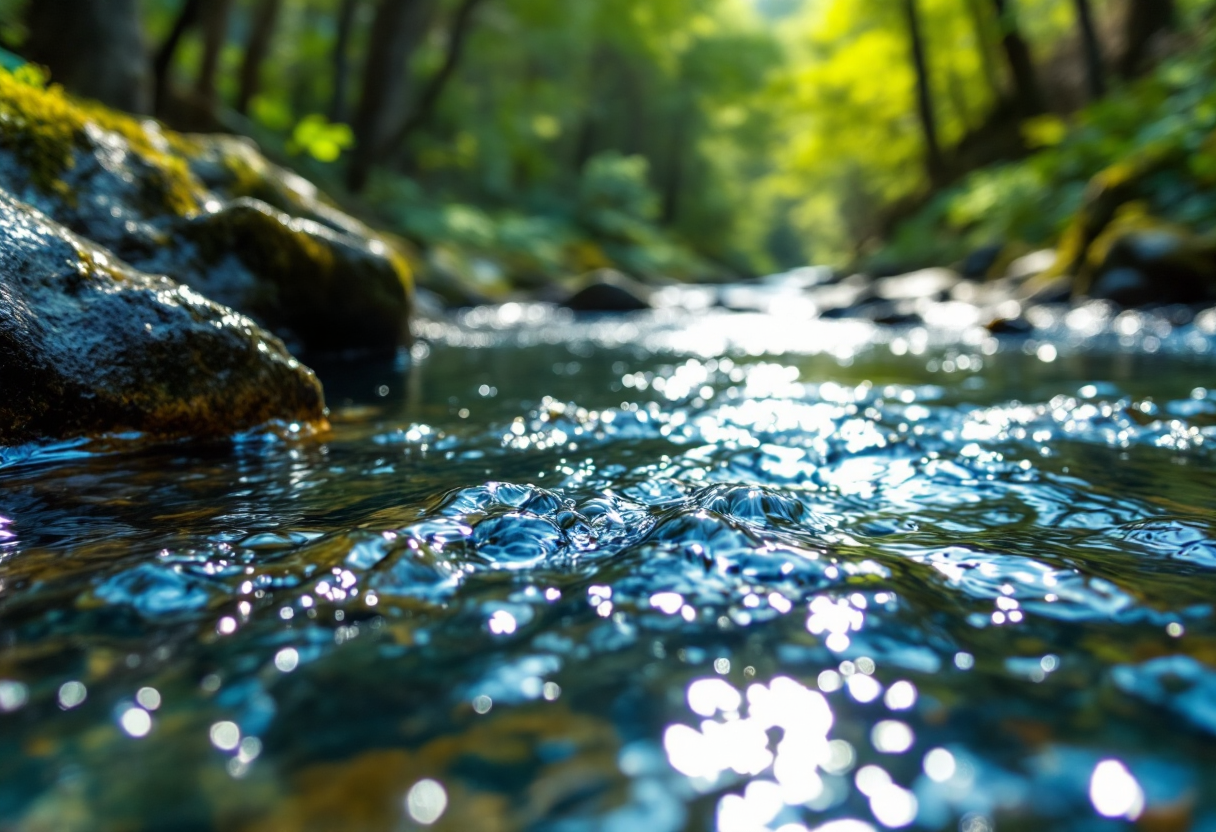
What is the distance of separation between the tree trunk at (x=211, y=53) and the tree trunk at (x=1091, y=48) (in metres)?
15.9

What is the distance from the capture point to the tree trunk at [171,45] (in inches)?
373

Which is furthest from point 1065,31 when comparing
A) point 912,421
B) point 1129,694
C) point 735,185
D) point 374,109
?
point 1129,694

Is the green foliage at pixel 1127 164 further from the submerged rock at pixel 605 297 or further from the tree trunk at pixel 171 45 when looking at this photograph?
the tree trunk at pixel 171 45

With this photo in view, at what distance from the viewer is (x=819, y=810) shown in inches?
39.0

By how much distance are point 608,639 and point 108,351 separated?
2353 millimetres

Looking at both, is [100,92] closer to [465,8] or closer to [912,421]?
[912,421]

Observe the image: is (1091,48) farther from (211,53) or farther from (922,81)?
(211,53)

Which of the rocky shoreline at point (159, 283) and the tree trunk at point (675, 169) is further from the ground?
the tree trunk at point (675, 169)

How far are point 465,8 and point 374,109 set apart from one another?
9.55 ft

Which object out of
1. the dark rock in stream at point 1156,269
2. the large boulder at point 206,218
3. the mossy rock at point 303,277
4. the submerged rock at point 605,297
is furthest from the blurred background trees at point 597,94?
the dark rock in stream at point 1156,269

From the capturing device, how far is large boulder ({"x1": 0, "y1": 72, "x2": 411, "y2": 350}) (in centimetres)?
385

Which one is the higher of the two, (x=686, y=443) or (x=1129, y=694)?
(x=686, y=443)

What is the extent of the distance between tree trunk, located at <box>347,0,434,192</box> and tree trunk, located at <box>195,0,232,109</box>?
2767 mm

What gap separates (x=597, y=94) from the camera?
3394 centimetres
